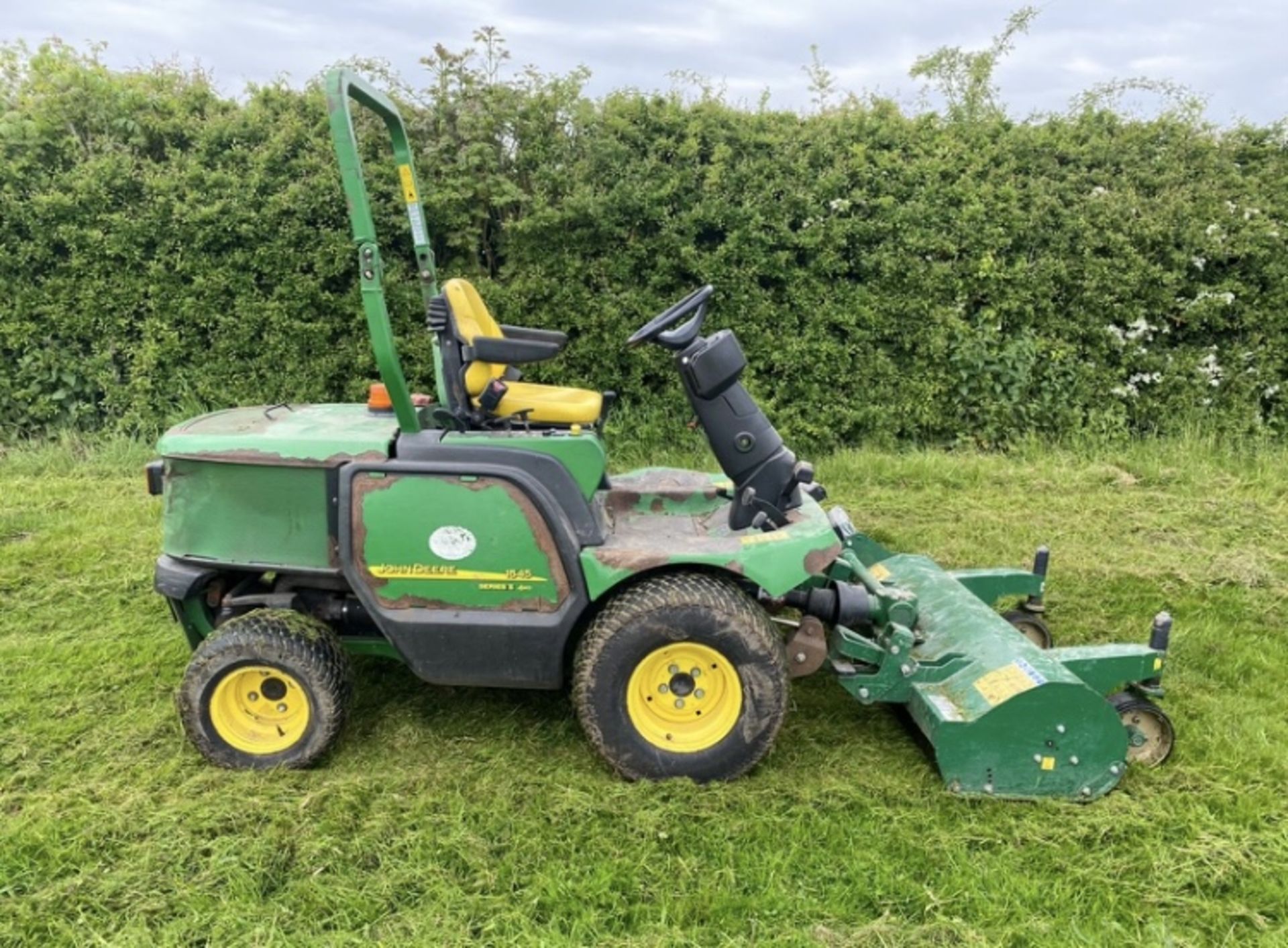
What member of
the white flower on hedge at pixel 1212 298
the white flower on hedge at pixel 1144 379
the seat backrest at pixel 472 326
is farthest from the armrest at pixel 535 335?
the white flower on hedge at pixel 1212 298

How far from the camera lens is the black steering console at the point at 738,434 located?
340 centimetres

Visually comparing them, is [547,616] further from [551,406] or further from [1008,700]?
[1008,700]

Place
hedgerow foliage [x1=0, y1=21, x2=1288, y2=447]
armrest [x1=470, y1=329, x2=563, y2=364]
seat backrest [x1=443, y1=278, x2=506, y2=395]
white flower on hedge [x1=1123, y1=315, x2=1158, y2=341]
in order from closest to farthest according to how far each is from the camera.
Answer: armrest [x1=470, y1=329, x2=563, y2=364] < seat backrest [x1=443, y1=278, x2=506, y2=395] < hedgerow foliage [x1=0, y1=21, x2=1288, y2=447] < white flower on hedge [x1=1123, y1=315, x2=1158, y2=341]

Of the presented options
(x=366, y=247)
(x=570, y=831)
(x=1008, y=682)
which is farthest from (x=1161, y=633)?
(x=366, y=247)

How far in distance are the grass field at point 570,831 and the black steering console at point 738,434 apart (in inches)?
32.5

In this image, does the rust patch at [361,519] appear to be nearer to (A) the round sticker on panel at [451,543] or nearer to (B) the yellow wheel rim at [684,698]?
(A) the round sticker on panel at [451,543]

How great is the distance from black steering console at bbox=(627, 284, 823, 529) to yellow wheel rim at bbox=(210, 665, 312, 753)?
1690 millimetres

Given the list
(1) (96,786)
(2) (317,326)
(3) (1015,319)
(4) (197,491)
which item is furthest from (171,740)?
→ (3) (1015,319)

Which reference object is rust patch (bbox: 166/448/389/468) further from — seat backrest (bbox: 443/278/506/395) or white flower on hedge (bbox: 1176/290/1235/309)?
white flower on hedge (bbox: 1176/290/1235/309)

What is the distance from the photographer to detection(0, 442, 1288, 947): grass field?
248 cm

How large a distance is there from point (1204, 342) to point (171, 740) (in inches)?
283

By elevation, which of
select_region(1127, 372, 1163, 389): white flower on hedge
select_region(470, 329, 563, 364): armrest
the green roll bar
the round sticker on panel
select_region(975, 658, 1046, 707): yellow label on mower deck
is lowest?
select_region(975, 658, 1046, 707): yellow label on mower deck

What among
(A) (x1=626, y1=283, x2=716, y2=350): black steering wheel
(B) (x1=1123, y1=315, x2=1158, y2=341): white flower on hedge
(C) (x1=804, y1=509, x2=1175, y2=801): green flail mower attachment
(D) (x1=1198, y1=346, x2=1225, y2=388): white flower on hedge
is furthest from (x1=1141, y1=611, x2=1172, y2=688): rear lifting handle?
(D) (x1=1198, y1=346, x2=1225, y2=388): white flower on hedge

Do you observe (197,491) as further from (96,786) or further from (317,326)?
(317,326)
